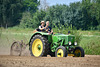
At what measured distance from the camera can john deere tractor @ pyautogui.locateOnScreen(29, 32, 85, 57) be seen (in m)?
10.9

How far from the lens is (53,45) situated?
11.2 m

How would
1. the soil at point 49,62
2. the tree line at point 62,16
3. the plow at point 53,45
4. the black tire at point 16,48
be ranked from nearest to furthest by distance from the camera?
the soil at point 49,62, the plow at point 53,45, the black tire at point 16,48, the tree line at point 62,16

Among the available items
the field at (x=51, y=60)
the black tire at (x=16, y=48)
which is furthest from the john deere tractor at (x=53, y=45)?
the black tire at (x=16, y=48)

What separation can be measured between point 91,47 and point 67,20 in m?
27.6

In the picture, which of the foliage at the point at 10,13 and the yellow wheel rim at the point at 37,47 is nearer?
the yellow wheel rim at the point at 37,47

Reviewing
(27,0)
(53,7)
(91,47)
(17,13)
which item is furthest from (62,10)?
(91,47)

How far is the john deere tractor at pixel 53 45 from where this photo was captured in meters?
10.9

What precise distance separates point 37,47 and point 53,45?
0.78m

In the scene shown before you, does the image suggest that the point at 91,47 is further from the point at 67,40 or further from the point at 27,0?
the point at 27,0

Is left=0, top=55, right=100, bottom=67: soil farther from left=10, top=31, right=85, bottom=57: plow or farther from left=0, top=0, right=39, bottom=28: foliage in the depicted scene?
left=0, top=0, right=39, bottom=28: foliage

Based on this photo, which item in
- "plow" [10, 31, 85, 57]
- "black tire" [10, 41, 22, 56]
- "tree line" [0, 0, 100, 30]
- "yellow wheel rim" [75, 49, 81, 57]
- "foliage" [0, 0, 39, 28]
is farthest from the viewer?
"foliage" [0, 0, 39, 28]

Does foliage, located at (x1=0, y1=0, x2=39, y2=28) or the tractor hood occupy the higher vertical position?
foliage, located at (x1=0, y1=0, x2=39, y2=28)

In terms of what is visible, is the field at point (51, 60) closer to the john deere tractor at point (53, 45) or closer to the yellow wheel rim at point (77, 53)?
the john deere tractor at point (53, 45)

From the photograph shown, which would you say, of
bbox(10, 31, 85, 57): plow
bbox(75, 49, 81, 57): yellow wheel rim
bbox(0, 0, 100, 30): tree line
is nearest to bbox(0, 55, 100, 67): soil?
bbox(10, 31, 85, 57): plow
